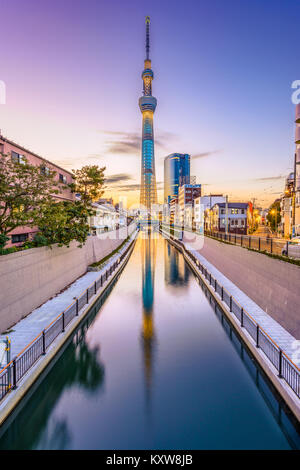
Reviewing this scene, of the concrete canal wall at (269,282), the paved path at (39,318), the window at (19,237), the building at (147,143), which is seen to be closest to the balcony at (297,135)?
the concrete canal wall at (269,282)

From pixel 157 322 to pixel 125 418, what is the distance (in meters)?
8.21

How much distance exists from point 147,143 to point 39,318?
6423 inches

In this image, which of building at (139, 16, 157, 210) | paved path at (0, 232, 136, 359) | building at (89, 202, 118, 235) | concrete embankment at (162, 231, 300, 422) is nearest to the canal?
concrete embankment at (162, 231, 300, 422)

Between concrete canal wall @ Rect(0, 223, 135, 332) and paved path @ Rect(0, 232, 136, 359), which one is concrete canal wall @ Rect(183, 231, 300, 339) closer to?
paved path @ Rect(0, 232, 136, 359)

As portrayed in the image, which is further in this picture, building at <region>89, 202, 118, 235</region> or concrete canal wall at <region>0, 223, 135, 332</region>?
building at <region>89, 202, 118, 235</region>

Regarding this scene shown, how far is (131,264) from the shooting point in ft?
119

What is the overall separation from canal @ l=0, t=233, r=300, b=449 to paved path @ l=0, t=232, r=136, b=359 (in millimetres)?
1511

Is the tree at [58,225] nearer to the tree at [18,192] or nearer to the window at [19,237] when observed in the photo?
the tree at [18,192]

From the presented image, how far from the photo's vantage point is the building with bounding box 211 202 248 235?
58.3 m

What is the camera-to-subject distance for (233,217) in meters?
59.3

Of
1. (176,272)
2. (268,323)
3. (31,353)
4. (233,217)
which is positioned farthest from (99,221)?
(31,353)

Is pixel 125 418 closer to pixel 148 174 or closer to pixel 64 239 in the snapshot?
pixel 64 239

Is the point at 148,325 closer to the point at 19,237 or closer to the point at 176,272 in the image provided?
the point at 19,237

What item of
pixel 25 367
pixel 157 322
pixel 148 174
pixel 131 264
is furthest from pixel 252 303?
pixel 148 174
